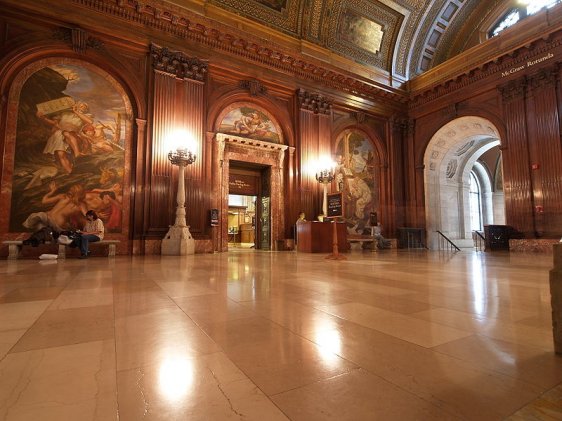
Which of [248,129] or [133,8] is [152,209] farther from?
[133,8]

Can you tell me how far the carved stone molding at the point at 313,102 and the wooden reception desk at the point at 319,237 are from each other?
543cm

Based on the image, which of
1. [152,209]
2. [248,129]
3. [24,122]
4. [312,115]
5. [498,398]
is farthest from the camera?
[312,115]

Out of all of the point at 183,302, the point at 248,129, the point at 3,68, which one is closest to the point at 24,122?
the point at 3,68

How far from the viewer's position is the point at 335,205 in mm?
7105

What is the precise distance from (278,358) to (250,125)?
10.7 meters

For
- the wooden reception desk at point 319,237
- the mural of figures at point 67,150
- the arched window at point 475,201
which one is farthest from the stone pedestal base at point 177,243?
the arched window at point 475,201

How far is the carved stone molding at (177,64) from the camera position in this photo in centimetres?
951

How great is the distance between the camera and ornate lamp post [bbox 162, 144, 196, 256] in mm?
8477

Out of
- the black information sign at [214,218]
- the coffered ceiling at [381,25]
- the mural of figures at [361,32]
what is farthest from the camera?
the mural of figures at [361,32]

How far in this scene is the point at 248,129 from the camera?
11.2 m

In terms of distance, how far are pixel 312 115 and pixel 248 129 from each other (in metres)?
2.83

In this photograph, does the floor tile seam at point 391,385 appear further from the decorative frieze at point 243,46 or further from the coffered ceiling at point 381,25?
the coffered ceiling at point 381,25

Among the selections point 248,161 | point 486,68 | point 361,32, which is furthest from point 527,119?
point 248,161

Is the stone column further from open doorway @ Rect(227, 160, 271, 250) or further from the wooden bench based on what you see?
open doorway @ Rect(227, 160, 271, 250)
